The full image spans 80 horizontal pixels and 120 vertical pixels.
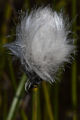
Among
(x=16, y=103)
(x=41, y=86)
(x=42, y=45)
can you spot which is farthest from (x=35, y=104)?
(x=42, y=45)

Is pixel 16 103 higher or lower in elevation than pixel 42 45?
lower

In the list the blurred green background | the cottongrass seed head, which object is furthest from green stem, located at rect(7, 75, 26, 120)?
the cottongrass seed head

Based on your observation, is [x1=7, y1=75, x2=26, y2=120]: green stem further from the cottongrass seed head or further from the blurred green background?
the cottongrass seed head

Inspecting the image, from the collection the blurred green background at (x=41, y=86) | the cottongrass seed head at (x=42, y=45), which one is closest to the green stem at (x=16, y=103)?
the blurred green background at (x=41, y=86)

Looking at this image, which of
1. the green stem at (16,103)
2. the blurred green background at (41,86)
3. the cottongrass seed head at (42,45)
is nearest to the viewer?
the cottongrass seed head at (42,45)

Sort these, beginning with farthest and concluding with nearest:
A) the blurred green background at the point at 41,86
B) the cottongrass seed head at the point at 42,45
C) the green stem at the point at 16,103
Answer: the blurred green background at the point at 41,86 → the green stem at the point at 16,103 → the cottongrass seed head at the point at 42,45

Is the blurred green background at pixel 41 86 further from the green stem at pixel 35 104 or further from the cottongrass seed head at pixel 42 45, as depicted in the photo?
the cottongrass seed head at pixel 42 45

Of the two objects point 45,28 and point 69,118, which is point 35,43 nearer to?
point 45,28

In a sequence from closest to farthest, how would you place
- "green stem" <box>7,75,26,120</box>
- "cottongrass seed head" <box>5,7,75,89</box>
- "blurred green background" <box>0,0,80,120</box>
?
"cottongrass seed head" <box>5,7,75,89</box>, "green stem" <box>7,75,26,120</box>, "blurred green background" <box>0,0,80,120</box>

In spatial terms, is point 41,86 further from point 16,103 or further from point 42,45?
point 42,45
